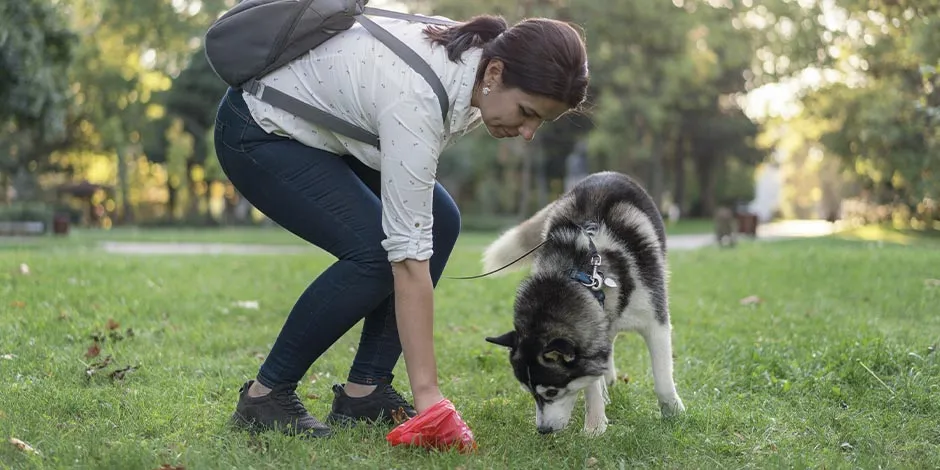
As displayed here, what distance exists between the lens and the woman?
2.71 metres

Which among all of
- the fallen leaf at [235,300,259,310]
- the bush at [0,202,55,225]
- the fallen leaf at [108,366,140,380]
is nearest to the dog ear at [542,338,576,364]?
the fallen leaf at [108,366,140,380]

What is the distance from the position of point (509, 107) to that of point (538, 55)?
210mm

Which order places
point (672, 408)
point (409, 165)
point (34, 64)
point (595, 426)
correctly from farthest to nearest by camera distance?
point (34, 64) < point (672, 408) < point (595, 426) < point (409, 165)

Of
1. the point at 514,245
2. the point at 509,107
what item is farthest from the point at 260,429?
the point at 514,245

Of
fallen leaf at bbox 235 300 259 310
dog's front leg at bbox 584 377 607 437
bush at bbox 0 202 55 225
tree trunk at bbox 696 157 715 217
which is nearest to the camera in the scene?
dog's front leg at bbox 584 377 607 437

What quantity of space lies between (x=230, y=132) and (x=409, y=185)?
819mm

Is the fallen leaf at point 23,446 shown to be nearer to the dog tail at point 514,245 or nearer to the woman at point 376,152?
the woman at point 376,152

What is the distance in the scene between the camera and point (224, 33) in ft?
9.49

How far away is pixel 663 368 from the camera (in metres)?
3.78

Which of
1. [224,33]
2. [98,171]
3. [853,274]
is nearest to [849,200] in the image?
[853,274]

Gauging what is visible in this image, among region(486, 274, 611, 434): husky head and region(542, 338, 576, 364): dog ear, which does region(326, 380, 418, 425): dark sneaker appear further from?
Result: region(542, 338, 576, 364): dog ear

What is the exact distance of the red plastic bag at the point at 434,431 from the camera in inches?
116

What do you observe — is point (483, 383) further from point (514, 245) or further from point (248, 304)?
point (248, 304)

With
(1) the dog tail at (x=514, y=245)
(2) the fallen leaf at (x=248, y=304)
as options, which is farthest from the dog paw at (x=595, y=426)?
(2) the fallen leaf at (x=248, y=304)
